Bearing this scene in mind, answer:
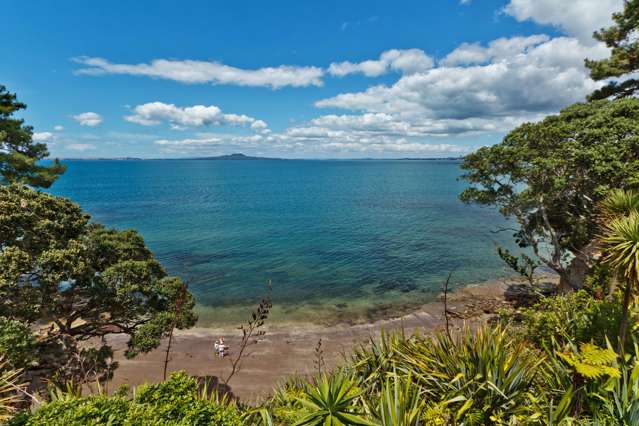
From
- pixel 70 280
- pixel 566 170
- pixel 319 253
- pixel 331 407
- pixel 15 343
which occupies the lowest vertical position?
pixel 319 253

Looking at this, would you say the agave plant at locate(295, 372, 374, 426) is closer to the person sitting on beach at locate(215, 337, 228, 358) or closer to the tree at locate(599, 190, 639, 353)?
the tree at locate(599, 190, 639, 353)

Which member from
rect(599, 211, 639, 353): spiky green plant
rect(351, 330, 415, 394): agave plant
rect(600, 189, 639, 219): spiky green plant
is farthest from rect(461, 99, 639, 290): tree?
rect(351, 330, 415, 394): agave plant

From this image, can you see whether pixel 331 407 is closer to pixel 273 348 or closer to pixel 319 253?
pixel 273 348

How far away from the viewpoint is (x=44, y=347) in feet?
35.0

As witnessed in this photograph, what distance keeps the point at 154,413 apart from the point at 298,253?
3149cm

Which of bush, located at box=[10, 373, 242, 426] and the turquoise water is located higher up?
bush, located at box=[10, 373, 242, 426]

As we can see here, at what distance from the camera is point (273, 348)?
18.9 metres

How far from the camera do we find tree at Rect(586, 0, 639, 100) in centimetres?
1938

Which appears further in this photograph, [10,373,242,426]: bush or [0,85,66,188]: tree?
[0,85,66,188]: tree

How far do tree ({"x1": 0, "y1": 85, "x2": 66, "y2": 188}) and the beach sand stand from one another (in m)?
11.7

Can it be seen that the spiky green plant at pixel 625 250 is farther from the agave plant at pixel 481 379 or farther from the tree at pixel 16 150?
the tree at pixel 16 150

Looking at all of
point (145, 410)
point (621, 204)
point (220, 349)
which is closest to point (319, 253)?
point (220, 349)

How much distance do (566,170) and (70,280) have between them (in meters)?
23.6

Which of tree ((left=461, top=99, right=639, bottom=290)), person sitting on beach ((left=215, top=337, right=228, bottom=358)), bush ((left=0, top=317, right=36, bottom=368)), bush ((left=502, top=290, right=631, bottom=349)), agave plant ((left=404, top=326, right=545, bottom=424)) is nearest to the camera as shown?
agave plant ((left=404, top=326, right=545, bottom=424))
